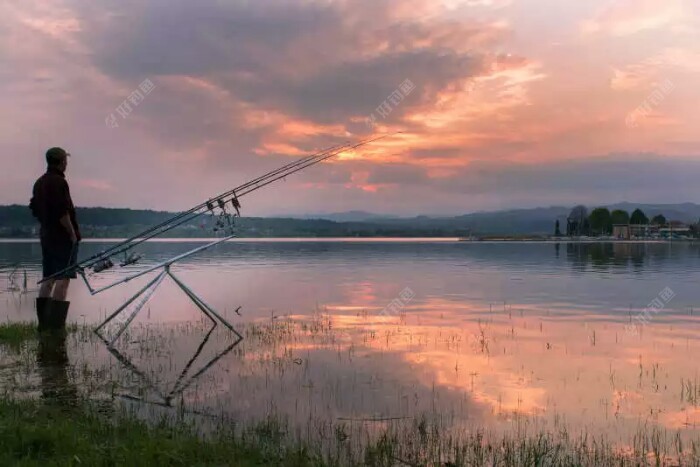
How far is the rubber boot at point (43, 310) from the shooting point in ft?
42.7

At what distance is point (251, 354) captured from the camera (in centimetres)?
1267

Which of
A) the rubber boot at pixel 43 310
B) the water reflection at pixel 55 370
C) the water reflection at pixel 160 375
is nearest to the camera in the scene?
the water reflection at pixel 55 370

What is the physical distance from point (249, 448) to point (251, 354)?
622 cm

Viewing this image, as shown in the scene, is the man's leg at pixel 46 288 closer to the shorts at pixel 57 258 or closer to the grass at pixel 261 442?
the shorts at pixel 57 258

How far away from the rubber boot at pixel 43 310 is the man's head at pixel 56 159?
3033 millimetres

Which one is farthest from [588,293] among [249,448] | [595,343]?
[249,448]

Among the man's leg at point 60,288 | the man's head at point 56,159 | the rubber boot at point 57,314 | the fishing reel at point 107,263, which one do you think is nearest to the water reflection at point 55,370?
the rubber boot at point 57,314

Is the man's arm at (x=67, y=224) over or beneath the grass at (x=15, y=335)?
over

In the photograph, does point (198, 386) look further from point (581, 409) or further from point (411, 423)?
point (581, 409)

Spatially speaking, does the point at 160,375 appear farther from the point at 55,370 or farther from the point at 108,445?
the point at 108,445

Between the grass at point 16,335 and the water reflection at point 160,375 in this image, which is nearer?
the water reflection at point 160,375

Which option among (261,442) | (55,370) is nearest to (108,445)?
(261,442)

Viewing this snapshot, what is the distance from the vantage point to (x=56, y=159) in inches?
485

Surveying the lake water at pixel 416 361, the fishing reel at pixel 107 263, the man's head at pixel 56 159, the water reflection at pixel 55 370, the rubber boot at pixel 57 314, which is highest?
the man's head at pixel 56 159
